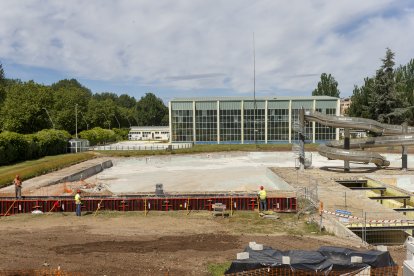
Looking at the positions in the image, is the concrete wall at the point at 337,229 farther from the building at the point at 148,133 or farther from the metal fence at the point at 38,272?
the building at the point at 148,133

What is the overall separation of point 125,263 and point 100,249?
2.78 m

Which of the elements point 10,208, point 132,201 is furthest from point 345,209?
point 10,208

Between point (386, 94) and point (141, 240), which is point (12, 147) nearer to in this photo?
point (141, 240)

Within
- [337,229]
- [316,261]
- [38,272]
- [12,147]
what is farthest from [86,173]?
[316,261]

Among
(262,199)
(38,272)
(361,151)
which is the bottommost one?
(38,272)

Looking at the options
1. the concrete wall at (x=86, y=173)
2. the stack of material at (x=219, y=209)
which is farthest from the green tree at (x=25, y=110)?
the stack of material at (x=219, y=209)

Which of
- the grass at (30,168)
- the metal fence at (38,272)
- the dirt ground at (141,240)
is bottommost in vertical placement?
the dirt ground at (141,240)

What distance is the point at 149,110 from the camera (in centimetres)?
18475

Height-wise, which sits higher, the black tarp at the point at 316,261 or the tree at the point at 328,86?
the tree at the point at 328,86

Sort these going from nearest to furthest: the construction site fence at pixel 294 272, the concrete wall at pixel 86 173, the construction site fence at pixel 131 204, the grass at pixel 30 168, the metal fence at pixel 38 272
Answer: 1. the construction site fence at pixel 294 272
2. the metal fence at pixel 38 272
3. the construction site fence at pixel 131 204
4. the grass at pixel 30 168
5. the concrete wall at pixel 86 173

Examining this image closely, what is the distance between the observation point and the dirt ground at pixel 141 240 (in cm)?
1633

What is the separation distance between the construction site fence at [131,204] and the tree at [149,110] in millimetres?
156719

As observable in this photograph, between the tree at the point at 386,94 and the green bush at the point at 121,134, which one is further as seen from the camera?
the green bush at the point at 121,134

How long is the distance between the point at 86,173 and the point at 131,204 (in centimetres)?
2508
